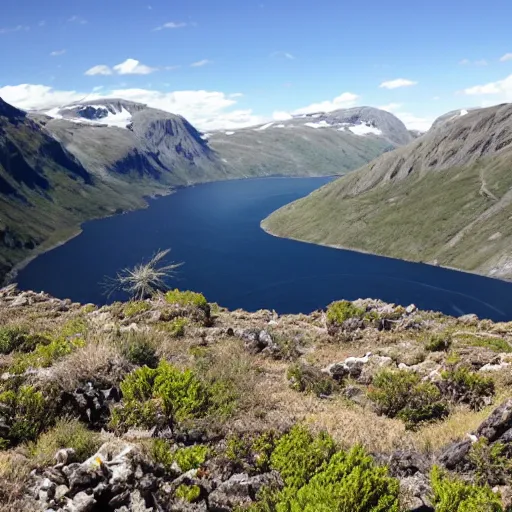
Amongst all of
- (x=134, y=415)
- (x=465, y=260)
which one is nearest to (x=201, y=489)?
(x=134, y=415)

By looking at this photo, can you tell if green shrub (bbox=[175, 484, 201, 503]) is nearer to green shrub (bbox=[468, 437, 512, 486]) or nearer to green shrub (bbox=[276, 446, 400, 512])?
green shrub (bbox=[276, 446, 400, 512])

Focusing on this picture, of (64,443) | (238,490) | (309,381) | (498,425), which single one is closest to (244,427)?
(238,490)

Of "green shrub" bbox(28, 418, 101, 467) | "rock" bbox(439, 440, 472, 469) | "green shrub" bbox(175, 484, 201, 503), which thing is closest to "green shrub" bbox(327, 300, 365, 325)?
"rock" bbox(439, 440, 472, 469)

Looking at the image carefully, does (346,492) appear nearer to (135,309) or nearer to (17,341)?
(17,341)

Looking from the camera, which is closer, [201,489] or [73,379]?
[201,489]

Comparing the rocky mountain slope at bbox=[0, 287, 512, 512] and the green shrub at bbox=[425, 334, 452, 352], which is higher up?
the rocky mountain slope at bbox=[0, 287, 512, 512]

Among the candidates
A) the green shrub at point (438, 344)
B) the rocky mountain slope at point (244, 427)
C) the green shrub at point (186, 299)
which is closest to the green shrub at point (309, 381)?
the rocky mountain slope at point (244, 427)

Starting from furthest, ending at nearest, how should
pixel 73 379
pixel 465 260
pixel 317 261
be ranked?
pixel 317 261 < pixel 465 260 < pixel 73 379

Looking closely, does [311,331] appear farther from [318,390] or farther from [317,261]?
[317,261]
